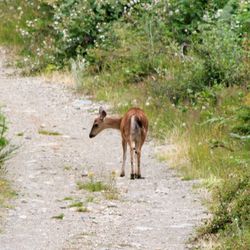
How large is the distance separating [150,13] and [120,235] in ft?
33.3

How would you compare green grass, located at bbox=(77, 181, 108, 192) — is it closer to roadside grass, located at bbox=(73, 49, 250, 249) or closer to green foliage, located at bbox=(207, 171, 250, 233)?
roadside grass, located at bbox=(73, 49, 250, 249)

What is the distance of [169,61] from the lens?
59.0 feet

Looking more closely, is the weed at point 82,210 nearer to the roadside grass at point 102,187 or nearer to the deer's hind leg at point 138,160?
the roadside grass at point 102,187

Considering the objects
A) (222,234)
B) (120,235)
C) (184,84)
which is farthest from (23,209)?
(184,84)

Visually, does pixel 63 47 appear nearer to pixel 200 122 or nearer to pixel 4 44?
pixel 4 44

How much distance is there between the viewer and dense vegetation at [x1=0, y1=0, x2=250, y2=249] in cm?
1381

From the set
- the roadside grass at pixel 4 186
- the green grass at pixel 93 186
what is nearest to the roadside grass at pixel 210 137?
the green grass at pixel 93 186

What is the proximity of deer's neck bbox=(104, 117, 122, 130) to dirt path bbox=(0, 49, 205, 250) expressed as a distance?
1.55ft

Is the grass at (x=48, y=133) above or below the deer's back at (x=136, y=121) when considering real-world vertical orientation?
below

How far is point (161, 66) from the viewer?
1784 cm

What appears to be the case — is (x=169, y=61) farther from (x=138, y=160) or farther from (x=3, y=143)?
(x=3, y=143)

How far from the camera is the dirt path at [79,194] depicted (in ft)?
31.4

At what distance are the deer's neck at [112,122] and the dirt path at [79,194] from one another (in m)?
0.47

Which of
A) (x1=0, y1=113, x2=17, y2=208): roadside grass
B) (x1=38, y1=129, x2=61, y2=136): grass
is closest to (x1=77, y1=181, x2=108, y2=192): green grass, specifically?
(x1=0, y1=113, x2=17, y2=208): roadside grass
